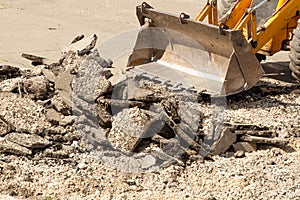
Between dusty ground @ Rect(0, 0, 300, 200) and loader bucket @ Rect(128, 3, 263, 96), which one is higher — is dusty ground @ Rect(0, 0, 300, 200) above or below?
below

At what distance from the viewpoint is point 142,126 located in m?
6.73

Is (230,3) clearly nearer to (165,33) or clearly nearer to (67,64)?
(165,33)

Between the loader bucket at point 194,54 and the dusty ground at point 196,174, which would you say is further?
the loader bucket at point 194,54

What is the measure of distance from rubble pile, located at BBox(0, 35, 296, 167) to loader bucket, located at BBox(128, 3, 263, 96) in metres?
0.49

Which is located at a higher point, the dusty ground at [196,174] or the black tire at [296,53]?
the black tire at [296,53]

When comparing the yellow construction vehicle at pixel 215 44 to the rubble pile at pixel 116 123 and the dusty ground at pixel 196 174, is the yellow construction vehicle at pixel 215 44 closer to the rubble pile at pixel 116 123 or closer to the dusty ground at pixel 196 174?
the dusty ground at pixel 196 174

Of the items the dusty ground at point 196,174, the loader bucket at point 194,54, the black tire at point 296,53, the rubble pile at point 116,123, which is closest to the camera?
the dusty ground at point 196,174

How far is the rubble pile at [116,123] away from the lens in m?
6.73

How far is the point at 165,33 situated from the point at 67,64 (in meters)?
1.45

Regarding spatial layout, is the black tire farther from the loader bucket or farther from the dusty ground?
the loader bucket

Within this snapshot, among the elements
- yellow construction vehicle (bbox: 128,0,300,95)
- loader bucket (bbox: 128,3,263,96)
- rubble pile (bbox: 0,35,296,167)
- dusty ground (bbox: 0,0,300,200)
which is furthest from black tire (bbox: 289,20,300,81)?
rubble pile (bbox: 0,35,296,167)

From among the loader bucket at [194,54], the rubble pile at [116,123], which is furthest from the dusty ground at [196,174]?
the loader bucket at [194,54]

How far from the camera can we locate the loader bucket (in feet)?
25.4

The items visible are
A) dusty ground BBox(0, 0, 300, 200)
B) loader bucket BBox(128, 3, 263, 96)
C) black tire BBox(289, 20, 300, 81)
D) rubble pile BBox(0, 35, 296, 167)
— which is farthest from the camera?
black tire BBox(289, 20, 300, 81)
